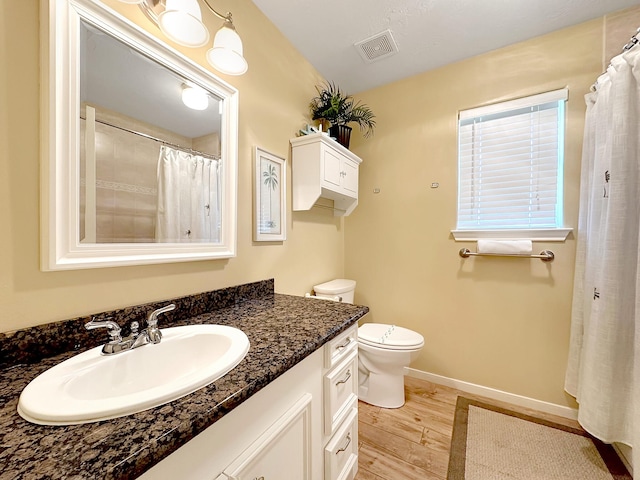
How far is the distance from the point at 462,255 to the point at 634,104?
3.61 feet

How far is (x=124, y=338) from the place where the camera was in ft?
2.58

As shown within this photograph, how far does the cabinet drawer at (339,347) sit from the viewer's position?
968 millimetres

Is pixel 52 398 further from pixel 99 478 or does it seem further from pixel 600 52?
pixel 600 52

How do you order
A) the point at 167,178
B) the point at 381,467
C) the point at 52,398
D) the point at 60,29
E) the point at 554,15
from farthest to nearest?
the point at 554,15 < the point at 381,467 < the point at 167,178 < the point at 60,29 < the point at 52,398

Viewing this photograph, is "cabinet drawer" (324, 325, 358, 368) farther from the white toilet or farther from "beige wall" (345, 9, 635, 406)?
"beige wall" (345, 9, 635, 406)

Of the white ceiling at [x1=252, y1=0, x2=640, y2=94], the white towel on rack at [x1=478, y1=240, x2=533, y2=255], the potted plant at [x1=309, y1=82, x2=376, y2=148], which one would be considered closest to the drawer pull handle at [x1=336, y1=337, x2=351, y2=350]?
the white towel on rack at [x1=478, y1=240, x2=533, y2=255]

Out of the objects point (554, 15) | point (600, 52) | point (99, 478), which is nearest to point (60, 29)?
point (99, 478)

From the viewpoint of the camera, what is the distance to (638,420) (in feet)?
3.41

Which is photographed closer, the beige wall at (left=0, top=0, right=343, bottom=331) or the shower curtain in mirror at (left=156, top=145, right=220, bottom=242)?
the beige wall at (left=0, top=0, right=343, bottom=331)

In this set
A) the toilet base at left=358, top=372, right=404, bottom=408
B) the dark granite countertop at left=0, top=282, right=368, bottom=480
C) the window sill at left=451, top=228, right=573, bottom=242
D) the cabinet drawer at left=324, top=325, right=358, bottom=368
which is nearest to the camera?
the dark granite countertop at left=0, top=282, right=368, bottom=480

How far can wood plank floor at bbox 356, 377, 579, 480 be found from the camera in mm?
1276

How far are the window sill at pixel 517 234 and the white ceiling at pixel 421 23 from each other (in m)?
1.27

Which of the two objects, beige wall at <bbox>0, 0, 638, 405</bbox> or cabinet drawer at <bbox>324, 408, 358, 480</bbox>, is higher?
beige wall at <bbox>0, 0, 638, 405</bbox>

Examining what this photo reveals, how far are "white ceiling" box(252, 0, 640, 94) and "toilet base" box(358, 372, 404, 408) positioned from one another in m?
2.25
